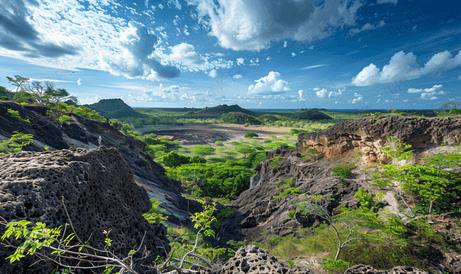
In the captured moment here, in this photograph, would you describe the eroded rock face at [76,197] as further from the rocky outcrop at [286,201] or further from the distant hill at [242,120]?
the distant hill at [242,120]

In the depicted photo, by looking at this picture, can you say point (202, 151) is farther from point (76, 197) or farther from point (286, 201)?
point (76, 197)

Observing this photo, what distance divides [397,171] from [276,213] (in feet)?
26.0

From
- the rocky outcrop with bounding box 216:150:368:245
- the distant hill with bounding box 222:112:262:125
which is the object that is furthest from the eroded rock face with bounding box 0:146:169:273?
the distant hill with bounding box 222:112:262:125

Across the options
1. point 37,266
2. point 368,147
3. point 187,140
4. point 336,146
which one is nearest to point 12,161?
point 37,266

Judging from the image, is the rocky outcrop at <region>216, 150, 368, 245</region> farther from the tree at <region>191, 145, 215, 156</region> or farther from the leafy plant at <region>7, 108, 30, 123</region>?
the tree at <region>191, 145, 215, 156</region>

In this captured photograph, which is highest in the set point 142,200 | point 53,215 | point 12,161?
point 12,161

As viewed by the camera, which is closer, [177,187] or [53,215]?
[53,215]

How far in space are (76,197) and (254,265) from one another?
3632mm

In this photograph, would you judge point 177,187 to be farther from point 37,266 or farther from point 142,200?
point 37,266

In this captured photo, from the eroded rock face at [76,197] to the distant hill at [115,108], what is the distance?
167m

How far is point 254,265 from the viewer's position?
3324 millimetres

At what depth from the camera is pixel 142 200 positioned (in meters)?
6.08

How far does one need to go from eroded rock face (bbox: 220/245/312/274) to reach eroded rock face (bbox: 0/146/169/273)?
1738mm

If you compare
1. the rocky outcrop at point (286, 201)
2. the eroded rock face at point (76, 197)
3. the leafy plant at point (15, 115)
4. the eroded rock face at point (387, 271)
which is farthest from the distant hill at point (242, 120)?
the eroded rock face at point (387, 271)
